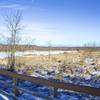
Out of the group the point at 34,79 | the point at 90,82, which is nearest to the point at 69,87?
the point at 34,79

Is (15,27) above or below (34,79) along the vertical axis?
above

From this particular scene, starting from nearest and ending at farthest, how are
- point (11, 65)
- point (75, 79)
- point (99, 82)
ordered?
point (99, 82) → point (75, 79) → point (11, 65)

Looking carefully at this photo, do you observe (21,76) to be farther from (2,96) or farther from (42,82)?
(2,96)

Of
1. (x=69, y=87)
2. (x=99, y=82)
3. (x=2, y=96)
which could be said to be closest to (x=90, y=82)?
(x=99, y=82)

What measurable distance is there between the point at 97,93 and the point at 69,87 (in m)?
0.65

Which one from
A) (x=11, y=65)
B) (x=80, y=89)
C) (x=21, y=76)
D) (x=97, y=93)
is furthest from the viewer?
(x=11, y=65)

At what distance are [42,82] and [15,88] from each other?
1.44 metres

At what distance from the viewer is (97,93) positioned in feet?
14.7

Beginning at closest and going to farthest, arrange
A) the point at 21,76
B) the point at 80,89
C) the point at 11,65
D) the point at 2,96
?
1. the point at 80,89
2. the point at 21,76
3. the point at 2,96
4. the point at 11,65

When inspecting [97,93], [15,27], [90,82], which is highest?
[15,27]

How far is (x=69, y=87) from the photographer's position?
5016mm

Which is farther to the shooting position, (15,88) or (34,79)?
(15,88)

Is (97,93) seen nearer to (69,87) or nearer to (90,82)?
(69,87)

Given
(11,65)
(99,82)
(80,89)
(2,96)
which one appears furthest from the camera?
(11,65)
